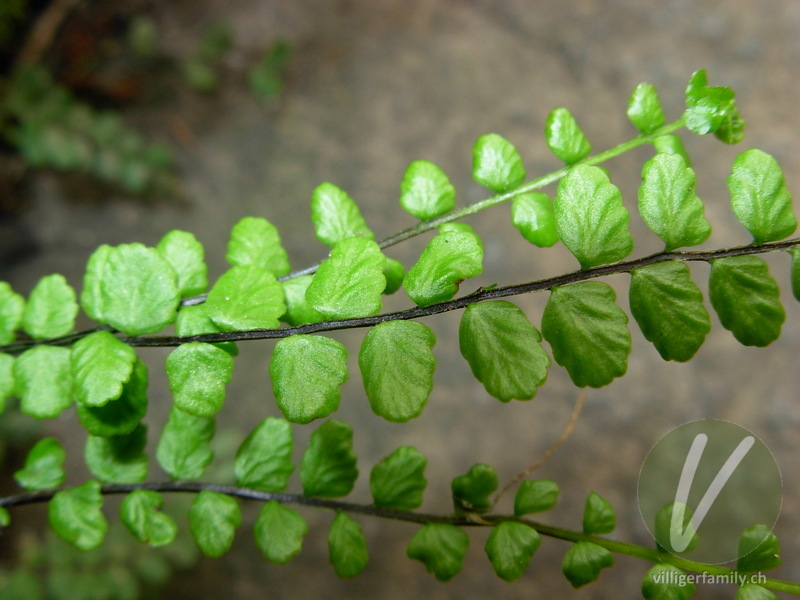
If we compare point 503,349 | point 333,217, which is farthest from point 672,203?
point 333,217

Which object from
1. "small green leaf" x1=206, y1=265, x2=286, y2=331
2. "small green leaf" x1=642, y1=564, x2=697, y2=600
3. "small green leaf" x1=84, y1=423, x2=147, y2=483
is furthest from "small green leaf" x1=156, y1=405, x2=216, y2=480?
"small green leaf" x1=642, y1=564, x2=697, y2=600

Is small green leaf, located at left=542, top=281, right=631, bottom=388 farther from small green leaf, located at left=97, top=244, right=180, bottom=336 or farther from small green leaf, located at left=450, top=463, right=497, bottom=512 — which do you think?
small green leaf, located at left=97, top=244, right=180, bottom=336

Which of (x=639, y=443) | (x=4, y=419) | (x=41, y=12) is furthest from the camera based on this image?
(x=41, y=12)

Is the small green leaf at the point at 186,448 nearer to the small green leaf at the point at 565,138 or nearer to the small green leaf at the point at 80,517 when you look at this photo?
the small green leaf at the point at 80,517

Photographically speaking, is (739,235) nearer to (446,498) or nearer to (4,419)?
(446,498)

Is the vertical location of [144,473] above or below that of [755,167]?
below

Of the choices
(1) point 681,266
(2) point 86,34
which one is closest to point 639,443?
(1) point 681,266
